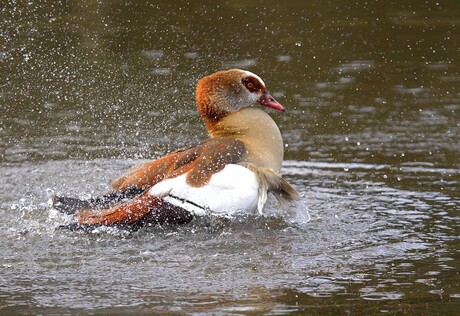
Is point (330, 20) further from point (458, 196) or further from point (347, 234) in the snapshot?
point (347, 234)

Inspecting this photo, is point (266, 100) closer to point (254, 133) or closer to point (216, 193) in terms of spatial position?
point (254, 133)

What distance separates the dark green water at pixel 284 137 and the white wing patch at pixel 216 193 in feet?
0.46

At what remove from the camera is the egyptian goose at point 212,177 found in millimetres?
6156

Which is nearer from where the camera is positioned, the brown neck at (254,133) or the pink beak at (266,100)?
the brown neck at (254,133)

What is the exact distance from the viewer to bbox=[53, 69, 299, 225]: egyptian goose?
616cm

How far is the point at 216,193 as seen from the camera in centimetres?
616

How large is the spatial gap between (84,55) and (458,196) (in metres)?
4.92

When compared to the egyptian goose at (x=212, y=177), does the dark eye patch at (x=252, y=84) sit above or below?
above

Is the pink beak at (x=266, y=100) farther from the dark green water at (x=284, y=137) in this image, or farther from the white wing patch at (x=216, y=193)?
the white wing patch at (x=216, y=193)

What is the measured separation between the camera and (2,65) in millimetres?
10367

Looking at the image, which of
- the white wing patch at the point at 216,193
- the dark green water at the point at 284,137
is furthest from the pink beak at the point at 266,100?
the white wing patch at the point at 216,193

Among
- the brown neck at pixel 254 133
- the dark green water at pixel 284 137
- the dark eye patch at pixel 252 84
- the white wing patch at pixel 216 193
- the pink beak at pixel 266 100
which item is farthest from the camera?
the pink beak at pixel 266 100

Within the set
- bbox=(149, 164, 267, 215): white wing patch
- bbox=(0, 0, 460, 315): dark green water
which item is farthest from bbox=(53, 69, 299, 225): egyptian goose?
bbox=(0, 0, 460, 315): dark green water

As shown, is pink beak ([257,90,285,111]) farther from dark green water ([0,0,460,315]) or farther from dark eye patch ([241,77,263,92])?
dark green water ([0,0,460,315])
